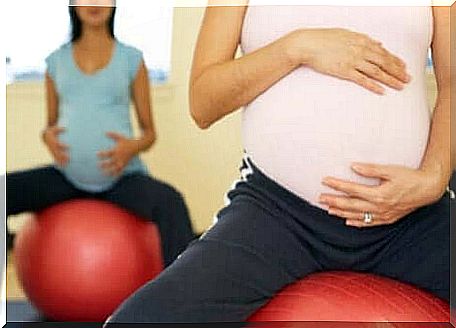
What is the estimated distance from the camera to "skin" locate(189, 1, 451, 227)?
4.98ft

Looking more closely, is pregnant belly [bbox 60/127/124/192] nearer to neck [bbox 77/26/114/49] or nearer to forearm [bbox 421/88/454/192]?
neck [bbox 77/26/114/49]

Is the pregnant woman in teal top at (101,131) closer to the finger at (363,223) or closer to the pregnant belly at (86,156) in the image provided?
the pregnant belly at (86,156)

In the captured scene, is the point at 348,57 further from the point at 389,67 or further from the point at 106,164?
the point at 106,164

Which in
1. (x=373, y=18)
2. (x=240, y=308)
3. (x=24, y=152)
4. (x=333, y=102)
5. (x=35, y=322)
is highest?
(x=373, y=18)

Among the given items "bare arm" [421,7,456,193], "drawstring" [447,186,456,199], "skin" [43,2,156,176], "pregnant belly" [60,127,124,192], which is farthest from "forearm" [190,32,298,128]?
"drawstring" [447,186,456,199]

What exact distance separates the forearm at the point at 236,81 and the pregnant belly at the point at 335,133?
1.3 inches

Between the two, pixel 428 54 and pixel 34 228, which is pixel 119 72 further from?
pixel 428 54

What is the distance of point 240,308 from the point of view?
1.45 meters

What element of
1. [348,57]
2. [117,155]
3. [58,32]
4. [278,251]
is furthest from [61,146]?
[348,57]

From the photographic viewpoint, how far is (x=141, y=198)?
160 cm

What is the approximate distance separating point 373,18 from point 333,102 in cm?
19

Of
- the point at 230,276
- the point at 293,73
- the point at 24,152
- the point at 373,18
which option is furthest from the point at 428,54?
the point at 24,152

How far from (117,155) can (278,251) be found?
38cm

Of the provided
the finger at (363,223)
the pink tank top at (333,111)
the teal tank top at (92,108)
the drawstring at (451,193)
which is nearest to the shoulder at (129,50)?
the teal tank top at (92,108)
